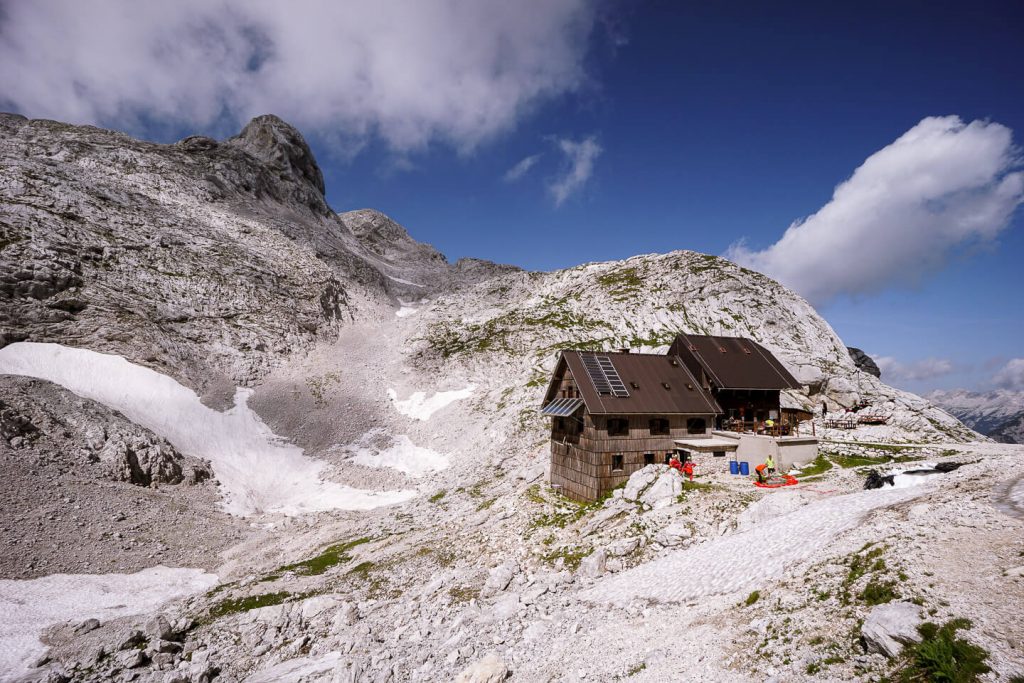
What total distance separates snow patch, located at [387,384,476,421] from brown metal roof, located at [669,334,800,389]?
135 feet

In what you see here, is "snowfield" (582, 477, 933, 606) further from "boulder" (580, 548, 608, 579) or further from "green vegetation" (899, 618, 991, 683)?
"green vegetation" (899, 618, 991, 683)

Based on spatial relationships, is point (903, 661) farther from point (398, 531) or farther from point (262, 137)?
point (262, 137)

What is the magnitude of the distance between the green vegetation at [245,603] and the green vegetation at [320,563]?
2.68 metres

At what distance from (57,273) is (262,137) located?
112760mm

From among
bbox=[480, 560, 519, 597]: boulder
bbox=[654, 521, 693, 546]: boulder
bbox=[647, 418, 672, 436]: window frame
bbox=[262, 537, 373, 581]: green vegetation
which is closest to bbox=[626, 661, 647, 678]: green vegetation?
bbox=[654, 521, 693, 546]: boulder

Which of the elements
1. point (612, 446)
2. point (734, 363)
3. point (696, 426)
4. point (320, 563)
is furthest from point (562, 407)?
point (320, 563)

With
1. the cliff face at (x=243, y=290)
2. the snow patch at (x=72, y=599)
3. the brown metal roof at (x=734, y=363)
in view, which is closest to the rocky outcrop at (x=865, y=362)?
the cliff face at (x=243, y=290)

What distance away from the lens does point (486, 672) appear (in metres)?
15.4

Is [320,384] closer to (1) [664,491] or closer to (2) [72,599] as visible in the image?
(2) [72,599]

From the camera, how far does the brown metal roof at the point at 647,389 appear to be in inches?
1310

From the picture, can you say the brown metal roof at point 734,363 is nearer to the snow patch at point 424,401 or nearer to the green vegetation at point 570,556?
the green vegetation at point 570,556

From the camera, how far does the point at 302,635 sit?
2445 centimetres

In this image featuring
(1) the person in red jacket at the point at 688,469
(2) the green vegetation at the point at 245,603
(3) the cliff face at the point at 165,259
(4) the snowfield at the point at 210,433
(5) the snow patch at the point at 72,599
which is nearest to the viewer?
(5) the snow patch at the point at 72,599

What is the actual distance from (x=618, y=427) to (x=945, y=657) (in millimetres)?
23840
